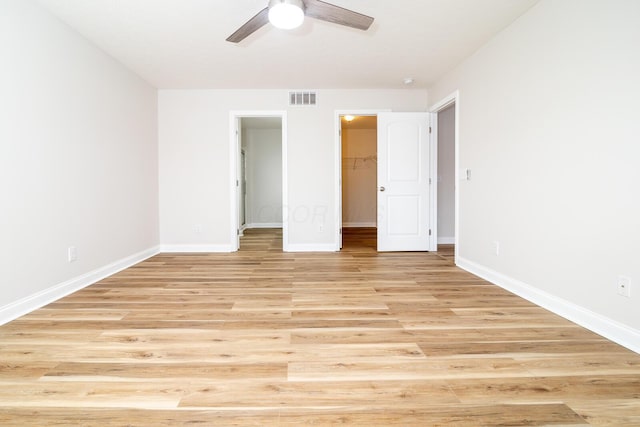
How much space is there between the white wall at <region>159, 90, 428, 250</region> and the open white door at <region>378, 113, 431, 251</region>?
0.35 meters

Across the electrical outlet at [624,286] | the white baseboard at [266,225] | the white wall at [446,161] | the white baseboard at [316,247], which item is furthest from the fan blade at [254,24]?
the white baseboard at [266,225]

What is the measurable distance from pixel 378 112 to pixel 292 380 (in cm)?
395

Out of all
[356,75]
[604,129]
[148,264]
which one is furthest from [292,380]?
[356,75]

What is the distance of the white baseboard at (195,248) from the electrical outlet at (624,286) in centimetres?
424

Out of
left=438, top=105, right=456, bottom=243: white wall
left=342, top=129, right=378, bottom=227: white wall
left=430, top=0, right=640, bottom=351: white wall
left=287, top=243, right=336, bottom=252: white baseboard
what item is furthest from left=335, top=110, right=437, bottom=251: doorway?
left=342, top=129, right=378, bottom=227: white wall

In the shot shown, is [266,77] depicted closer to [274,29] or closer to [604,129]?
[274,29]

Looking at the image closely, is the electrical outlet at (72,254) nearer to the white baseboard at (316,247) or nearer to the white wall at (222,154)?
the white wall at (222,154)

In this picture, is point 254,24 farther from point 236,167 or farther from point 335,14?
point 236,167

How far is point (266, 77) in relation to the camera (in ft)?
13.2

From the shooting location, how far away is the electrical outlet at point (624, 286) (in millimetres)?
1740

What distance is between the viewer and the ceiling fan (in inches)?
77.5

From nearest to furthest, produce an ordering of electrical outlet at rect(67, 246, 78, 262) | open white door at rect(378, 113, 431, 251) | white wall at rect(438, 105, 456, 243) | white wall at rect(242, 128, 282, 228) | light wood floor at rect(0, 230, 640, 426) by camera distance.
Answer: light wood floor at rect(0, 230, 640, 426)
electrical outlet at rect(67, 246, 78, 262)
open white door at rect(378, 113, 431, 251)
white wall at rect(438, 105, 456, 243)
white wall at rect(242, 128, 282, 228)

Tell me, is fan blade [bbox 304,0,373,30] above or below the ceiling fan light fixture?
above

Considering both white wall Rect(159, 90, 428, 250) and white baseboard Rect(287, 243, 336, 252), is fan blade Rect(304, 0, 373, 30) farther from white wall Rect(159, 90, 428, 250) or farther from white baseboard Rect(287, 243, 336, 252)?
white baseboard Rect(287, 243, 336, 252)
